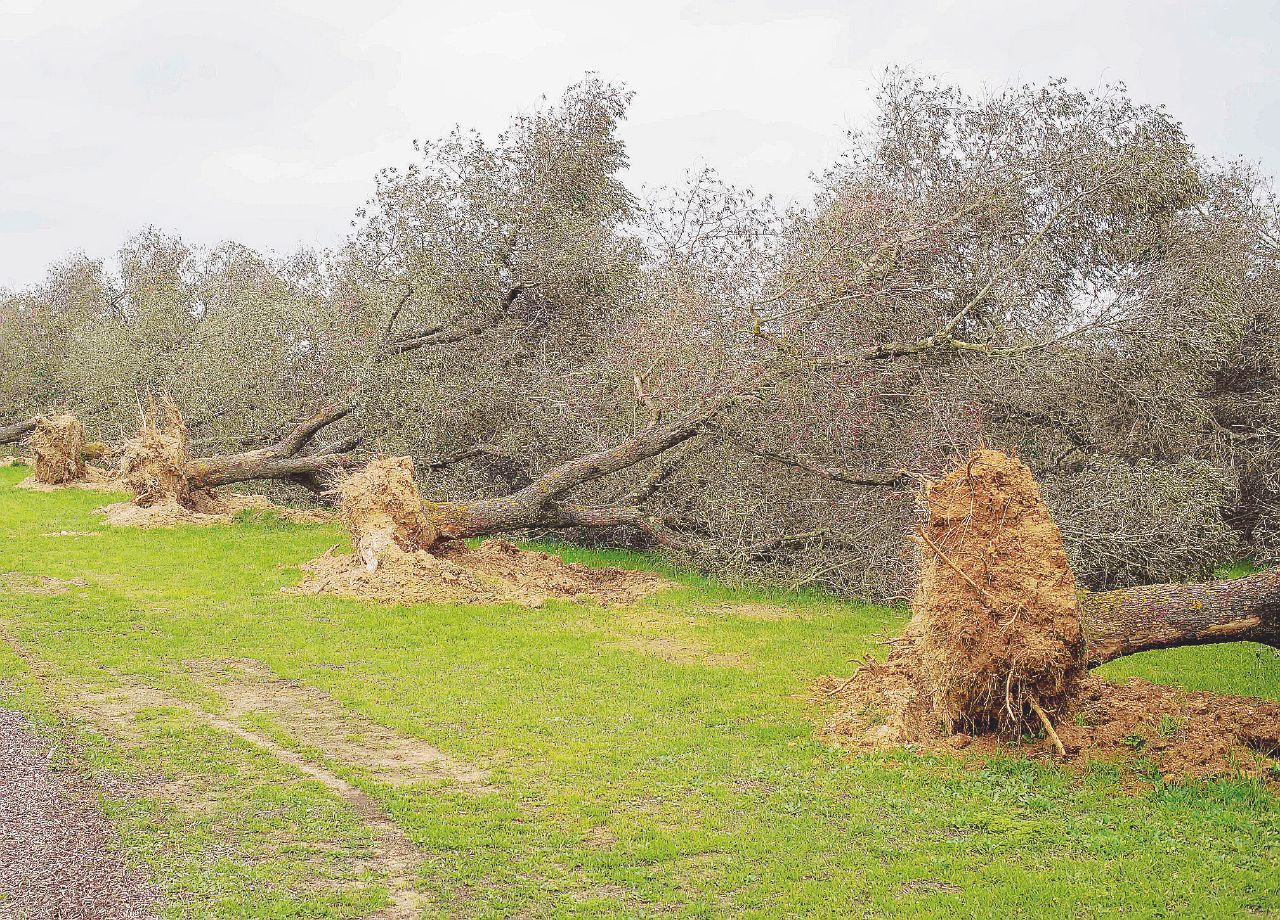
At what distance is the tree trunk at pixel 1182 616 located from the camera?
7129 mm

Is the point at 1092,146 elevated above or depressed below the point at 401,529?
above

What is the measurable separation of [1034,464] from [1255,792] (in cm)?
733

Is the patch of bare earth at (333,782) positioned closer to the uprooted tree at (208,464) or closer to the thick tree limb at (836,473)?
the thick tree limb at (836,473)

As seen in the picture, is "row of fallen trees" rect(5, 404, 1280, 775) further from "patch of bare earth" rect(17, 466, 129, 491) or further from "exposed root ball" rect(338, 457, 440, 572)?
"patch of bare earth" rect(17, 466, 129, 491)

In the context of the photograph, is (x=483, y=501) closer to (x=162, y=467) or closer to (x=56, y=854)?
(x=162, y=467)

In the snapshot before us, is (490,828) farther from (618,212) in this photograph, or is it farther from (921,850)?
(618,212)

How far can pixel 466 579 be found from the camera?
13.0m

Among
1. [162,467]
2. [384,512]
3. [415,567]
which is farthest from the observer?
[162,467]

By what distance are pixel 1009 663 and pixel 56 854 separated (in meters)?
5.56

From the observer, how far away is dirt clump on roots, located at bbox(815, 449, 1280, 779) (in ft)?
22.4

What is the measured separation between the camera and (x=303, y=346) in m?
19.1

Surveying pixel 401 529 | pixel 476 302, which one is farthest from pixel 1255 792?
pixel 476 302

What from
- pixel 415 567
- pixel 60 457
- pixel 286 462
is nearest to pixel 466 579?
pixel 415 567

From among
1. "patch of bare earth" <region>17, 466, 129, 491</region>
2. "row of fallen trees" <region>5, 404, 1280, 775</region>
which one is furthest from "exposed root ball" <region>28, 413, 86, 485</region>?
"row of fallen trees" <region>5, 404, 1280, 775</region>
